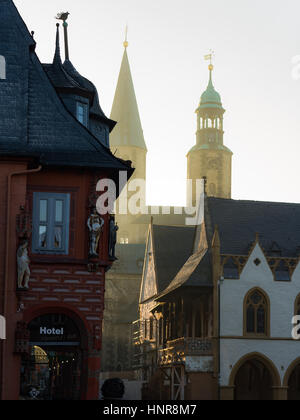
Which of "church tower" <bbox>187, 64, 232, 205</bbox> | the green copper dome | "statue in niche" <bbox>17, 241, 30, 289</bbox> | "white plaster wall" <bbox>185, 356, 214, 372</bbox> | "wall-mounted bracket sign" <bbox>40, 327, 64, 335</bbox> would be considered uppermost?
the green copper dome

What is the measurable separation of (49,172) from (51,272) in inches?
139

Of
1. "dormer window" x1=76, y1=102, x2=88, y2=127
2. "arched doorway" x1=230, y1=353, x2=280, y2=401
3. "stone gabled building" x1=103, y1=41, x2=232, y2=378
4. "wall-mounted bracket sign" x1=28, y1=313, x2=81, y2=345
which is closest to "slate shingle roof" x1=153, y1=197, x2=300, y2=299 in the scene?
"arched doorway" x1=230, y1=353, x2=280, y2=401

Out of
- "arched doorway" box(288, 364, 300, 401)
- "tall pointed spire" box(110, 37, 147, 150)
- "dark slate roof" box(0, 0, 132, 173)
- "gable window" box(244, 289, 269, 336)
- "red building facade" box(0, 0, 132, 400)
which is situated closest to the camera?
"red building facade" box(0, 0, 132, 400)

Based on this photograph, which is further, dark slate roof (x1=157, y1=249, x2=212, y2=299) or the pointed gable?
the pointed gable

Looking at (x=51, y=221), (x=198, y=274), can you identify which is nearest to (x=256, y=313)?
(x=198, y=274)

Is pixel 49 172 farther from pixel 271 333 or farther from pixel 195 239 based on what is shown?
pixel 195 239

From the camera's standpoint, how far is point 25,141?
30.5 m

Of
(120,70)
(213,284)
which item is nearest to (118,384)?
(213,284)

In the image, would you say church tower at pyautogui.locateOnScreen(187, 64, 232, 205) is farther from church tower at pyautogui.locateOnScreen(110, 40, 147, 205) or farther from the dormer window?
the dormer window

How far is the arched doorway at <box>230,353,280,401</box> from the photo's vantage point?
4766cm

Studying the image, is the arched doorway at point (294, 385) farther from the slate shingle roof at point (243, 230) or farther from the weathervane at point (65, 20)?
the weathervane at point (65, 20)

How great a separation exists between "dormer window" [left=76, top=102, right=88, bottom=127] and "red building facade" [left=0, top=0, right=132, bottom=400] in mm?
2667

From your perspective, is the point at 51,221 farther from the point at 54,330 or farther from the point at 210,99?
the point at 210,99

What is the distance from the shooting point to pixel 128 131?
4990 inches
